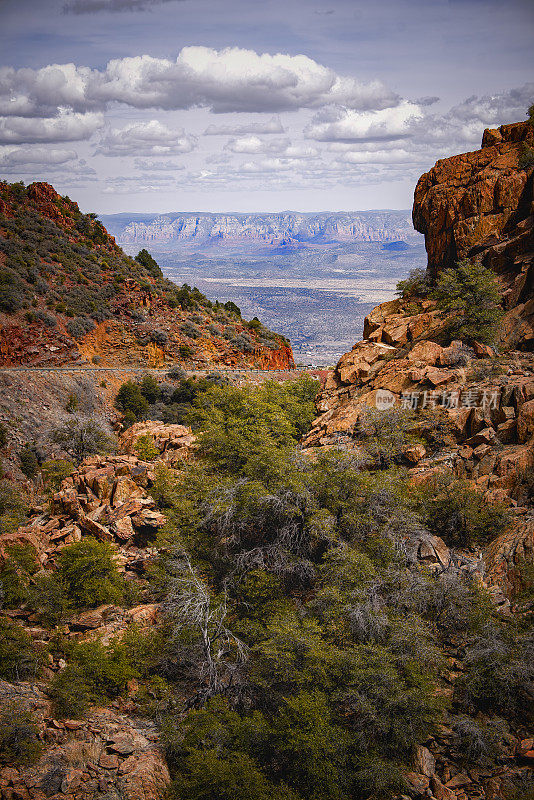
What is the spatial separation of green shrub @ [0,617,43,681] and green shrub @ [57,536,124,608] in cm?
326

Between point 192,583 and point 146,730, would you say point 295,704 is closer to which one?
point 146,730

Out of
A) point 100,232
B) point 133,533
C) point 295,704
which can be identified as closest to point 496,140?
point 133,533

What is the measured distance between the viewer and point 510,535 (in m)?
16.8

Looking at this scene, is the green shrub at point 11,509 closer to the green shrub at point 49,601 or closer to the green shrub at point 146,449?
the green shrub at point 49,601

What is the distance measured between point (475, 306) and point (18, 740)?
24.6 metres

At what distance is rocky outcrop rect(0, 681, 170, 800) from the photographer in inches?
433

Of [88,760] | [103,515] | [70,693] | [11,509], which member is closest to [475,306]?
[103,515]

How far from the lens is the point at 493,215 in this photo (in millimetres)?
30078

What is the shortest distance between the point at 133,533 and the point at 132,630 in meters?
6.43

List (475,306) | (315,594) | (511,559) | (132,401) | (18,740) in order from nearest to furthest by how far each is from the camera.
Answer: (18,740) < (511,559) < (315,594) < (475,306) < (132,401)

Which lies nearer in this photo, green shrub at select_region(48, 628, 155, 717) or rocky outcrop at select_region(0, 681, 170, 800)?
rocky outcrop at select_region(0, 681, 170, 800)

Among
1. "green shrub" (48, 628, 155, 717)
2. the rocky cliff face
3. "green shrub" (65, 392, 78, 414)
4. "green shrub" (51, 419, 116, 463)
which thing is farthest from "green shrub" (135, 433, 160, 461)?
"green shrub" (65, 392, 78, 414)

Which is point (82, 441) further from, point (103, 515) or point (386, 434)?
point (386, 434)

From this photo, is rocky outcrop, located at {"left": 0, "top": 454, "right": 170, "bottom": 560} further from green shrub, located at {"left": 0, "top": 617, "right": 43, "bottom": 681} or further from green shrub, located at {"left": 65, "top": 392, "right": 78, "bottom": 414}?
green shrub, located at {"left": 65, "top": 392, "right": 78, "bottom": 414}
